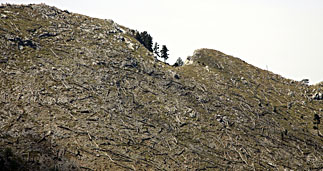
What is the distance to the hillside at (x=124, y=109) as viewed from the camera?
58344 mm

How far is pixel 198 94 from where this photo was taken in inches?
3462

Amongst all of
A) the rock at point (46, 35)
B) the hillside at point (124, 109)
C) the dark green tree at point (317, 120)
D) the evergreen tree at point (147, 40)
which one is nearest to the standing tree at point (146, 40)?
the evergreen tree at point (147, 40)

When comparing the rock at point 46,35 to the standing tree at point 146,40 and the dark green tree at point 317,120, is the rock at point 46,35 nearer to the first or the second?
the standing tree at point 146,40

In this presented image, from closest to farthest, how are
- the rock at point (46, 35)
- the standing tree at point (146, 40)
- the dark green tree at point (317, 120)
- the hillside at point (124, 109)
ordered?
the hillside at point (124, 109) < the dark green tree at point (317, 120) < the rock at point (46, 35) < the standing tree at point (146, 40)

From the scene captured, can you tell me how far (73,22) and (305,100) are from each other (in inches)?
3624

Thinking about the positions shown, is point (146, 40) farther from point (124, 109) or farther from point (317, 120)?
point (317, 120)

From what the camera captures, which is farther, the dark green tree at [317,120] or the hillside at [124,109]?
the dark green tree at [317,120]

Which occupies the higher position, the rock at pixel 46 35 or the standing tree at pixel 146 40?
the standing tree at pixel 146 40

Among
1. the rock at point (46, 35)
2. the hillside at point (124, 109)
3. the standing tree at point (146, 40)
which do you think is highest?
the standing tree at point (146, 40)

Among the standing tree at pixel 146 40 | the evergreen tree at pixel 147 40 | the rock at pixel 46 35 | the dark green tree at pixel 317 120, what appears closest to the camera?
the dark green tree at pixel 317 120

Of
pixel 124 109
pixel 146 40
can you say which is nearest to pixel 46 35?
pixel 124 109

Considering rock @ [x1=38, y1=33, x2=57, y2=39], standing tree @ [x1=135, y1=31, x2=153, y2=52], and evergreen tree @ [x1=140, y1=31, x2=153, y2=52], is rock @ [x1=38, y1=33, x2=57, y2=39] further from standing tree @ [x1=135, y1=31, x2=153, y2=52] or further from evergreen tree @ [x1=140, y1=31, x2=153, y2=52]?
evergreen tree @ [x1=140, y1=31, x2=153, y2=52]

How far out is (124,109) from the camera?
237ft

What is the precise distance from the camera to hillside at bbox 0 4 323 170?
5834cm
